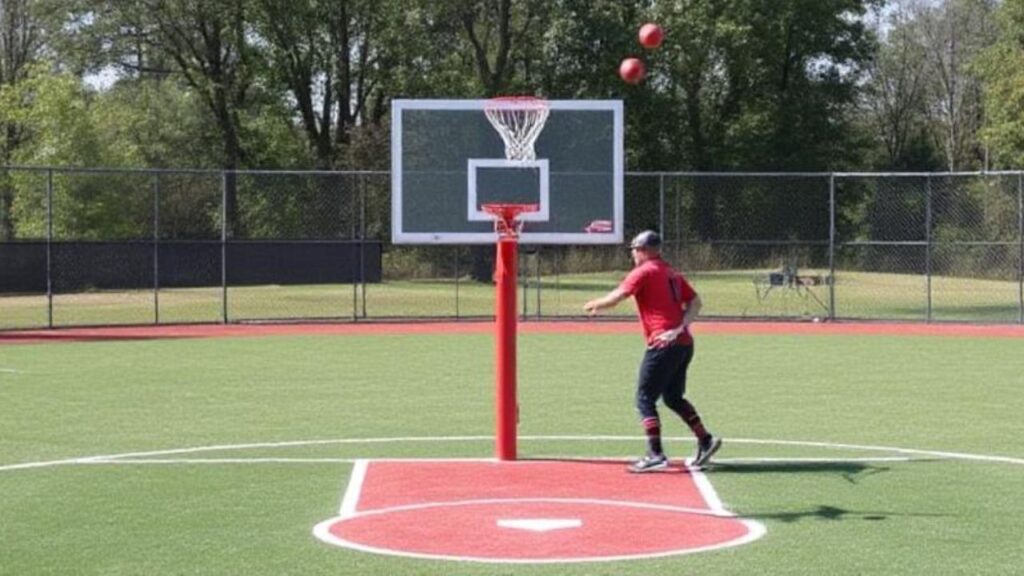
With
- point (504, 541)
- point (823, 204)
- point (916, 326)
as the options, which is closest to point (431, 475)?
point (504, 541)

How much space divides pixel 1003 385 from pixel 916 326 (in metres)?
13.1

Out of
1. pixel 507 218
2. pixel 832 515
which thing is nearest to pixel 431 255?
pixel 507 218

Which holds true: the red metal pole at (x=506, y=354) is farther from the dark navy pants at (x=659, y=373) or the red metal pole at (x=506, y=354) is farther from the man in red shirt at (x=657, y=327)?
the dark navy pants at (x=659, y=373)

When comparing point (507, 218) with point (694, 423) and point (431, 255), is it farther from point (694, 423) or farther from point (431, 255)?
point (431, 255)

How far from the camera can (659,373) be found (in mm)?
12750

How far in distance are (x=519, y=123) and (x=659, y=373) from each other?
411cm

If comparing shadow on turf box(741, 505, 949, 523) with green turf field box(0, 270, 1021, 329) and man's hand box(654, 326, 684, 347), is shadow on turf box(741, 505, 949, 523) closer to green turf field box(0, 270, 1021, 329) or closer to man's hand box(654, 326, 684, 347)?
man's hand box(654, 326, 684, 347)

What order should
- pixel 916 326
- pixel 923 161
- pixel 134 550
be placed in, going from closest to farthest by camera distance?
pixel 134 550, pixel 916 326, pixel 923 161

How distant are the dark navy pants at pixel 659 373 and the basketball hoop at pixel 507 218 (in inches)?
80.3

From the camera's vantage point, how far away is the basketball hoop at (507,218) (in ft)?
46.5

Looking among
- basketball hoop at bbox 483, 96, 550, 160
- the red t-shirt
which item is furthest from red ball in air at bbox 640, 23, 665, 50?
the red t-shirt

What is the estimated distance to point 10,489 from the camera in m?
12.0

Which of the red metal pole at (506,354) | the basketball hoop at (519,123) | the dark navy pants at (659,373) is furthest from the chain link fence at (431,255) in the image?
the dark navy pants at (659,373)

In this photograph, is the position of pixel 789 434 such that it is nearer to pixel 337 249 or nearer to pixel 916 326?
pixel 916 326
